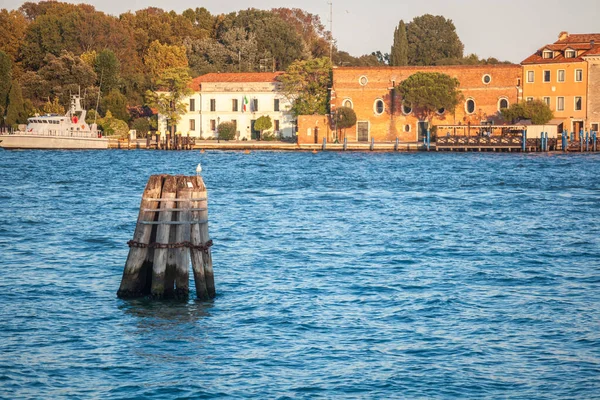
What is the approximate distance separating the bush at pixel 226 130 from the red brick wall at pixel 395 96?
1037 centimetres

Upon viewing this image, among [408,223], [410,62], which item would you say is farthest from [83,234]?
[410,62]

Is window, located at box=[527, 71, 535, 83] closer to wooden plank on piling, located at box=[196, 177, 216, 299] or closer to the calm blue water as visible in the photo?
the calm blue water

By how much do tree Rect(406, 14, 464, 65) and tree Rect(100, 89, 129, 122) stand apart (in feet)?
144

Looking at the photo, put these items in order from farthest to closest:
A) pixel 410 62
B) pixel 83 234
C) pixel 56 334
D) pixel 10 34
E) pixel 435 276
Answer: pixel 410 62, pixel 10 34, pixel 83 234, pixel 435 276, pixel 56 334

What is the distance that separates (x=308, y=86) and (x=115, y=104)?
17.6m

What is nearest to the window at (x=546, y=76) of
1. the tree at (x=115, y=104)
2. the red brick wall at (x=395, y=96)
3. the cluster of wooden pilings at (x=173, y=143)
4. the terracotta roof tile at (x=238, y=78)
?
the red brick wall at (x=395, y=96)

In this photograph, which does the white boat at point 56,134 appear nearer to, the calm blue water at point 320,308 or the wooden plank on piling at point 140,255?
the calm blue water at point 320,308

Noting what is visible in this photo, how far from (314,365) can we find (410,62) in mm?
111055

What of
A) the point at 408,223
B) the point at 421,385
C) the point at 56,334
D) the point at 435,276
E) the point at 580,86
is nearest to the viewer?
the point at 421,385

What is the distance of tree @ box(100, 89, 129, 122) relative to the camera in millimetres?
89062

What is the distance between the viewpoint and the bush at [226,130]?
88625 mm

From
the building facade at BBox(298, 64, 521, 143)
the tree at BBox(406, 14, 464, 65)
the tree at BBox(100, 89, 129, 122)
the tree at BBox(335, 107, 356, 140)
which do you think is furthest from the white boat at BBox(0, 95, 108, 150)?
the tree at BBox(406, 14, 464, 65)

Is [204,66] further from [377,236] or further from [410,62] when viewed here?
[377,236]

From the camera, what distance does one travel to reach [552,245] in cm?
2522
